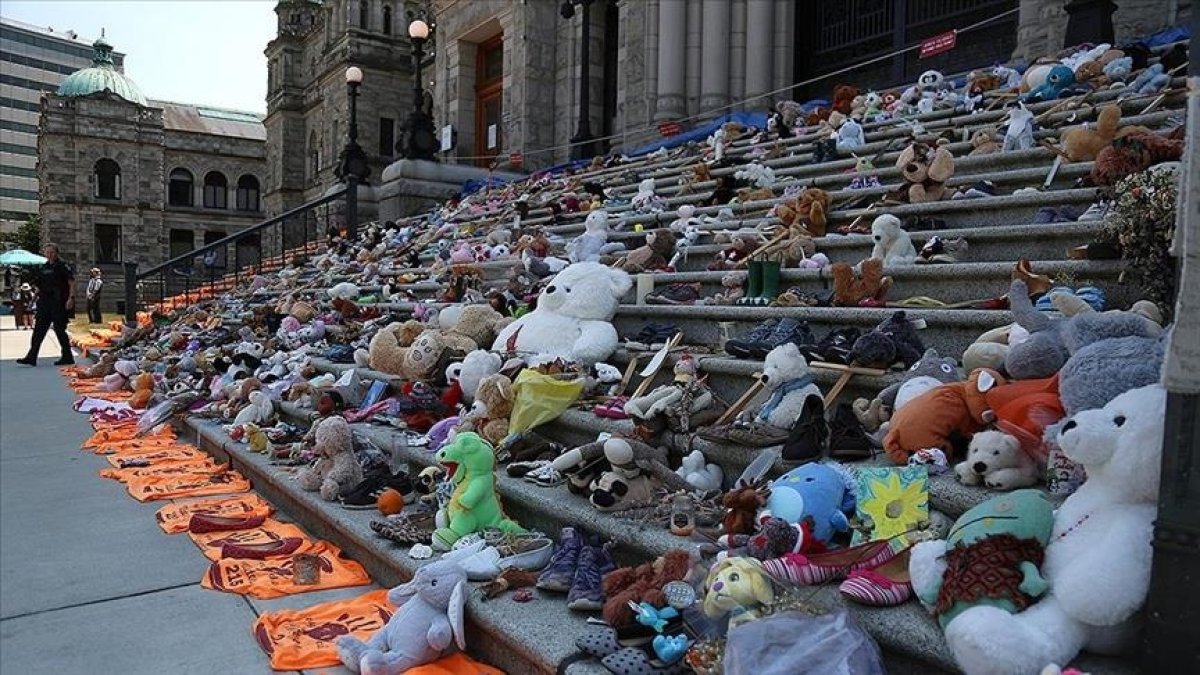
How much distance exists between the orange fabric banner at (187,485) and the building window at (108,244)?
2102 inches

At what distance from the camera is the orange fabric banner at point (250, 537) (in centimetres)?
470

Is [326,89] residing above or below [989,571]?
above

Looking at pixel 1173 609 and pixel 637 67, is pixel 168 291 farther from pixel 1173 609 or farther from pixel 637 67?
pixel 1173 609

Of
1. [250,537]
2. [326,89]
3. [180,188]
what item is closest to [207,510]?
[250,537]

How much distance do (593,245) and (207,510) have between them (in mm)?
4705

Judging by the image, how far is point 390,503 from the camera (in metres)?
4.63

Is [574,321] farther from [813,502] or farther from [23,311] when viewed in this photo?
[23,311]

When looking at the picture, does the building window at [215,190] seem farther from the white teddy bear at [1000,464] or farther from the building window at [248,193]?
the white teddy bear at [1000,464]

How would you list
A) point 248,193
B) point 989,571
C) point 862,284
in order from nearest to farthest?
point 989,571, point 862,284, point 248,193

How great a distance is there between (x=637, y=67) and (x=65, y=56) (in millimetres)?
109158

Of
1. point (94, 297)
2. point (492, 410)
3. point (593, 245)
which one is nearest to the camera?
point (492, 410)

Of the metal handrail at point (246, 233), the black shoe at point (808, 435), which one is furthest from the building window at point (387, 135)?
the black shoe at point (808, 435)

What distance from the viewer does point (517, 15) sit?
21.4m

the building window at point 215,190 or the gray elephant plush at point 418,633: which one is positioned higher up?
the building window at point 215,190
